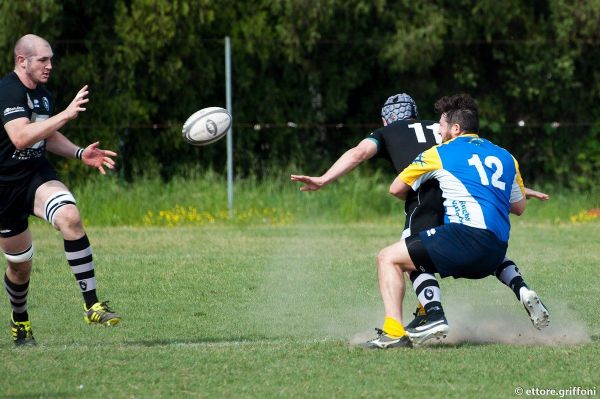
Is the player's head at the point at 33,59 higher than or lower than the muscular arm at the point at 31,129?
higher

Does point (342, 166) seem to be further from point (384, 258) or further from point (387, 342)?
point (387, 342)

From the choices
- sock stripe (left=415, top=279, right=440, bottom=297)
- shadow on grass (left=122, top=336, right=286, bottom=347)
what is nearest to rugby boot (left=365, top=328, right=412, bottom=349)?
sock stripe (left=415, top=279, right=440, bottom=297)

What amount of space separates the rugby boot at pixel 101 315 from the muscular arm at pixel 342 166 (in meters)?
1.45

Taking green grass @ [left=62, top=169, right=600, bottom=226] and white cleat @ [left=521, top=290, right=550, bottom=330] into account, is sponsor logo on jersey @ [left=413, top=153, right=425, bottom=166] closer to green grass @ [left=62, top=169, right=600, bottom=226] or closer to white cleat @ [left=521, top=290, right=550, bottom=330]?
white cleat @ [left=521, top=290, right=550, bottom=330]

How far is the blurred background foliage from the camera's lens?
1977 centimetres

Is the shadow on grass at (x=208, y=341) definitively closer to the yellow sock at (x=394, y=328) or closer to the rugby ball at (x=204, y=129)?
the yellow sock at (x=394, y=328)

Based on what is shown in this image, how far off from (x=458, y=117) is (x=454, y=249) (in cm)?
89

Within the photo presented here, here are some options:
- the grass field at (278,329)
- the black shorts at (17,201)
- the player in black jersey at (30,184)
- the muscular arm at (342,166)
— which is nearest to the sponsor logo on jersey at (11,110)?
the player in black jersey at (30,184)

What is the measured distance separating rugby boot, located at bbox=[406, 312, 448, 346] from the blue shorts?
0.91 ft

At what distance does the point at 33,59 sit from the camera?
786cm

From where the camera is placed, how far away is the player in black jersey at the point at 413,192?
7402mm

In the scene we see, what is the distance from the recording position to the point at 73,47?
20.3m

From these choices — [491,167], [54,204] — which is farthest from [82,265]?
[491,167]

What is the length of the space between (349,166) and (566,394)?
2.42 metres
